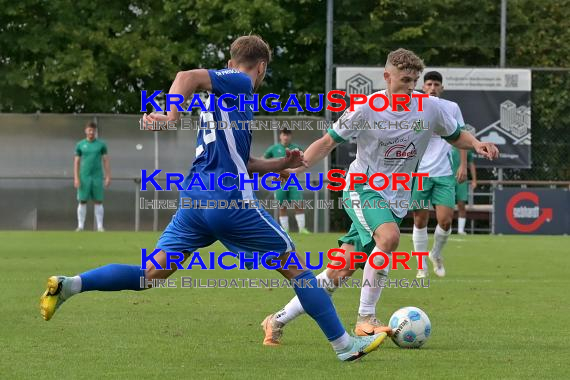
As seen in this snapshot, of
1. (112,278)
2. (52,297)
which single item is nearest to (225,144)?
(112,278)

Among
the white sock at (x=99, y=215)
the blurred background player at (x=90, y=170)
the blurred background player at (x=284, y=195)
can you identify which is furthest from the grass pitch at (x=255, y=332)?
the white sock at (x=99, y=215)

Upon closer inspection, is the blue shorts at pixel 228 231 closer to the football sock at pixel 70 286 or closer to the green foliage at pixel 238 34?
the football sock at pixel 70 286

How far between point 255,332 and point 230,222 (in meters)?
1.98

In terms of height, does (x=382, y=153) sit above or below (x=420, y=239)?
above

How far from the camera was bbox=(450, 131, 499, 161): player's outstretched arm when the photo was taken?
8352 millimetres

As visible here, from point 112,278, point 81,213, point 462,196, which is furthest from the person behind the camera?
point 81,213

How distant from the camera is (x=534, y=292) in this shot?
1190cm

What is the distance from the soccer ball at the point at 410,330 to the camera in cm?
780

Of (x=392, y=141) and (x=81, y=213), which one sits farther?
(x=81, y=213)

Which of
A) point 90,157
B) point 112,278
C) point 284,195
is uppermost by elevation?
point 90,157

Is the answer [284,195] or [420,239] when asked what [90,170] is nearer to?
[284,195]

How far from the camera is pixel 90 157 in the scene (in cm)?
2589

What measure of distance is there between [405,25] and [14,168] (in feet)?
31.8

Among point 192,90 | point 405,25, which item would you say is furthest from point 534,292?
point 405,25
